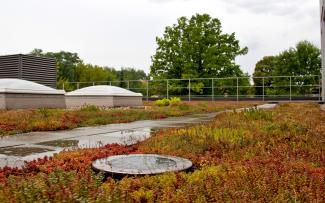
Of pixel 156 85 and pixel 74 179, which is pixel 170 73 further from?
pixel 74 179

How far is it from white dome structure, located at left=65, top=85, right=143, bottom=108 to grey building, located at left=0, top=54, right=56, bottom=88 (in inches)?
307

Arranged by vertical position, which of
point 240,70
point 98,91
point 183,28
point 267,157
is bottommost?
point 267,157

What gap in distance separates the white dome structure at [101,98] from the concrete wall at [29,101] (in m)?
3.24

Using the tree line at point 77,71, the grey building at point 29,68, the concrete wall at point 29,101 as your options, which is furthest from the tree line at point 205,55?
the concrete wall at point 29,101

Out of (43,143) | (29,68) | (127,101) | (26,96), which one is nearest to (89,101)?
(127,101)

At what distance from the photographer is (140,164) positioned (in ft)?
14.8

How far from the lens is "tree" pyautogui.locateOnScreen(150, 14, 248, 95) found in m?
43.5

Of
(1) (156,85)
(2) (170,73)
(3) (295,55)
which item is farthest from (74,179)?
(3) (295,55)

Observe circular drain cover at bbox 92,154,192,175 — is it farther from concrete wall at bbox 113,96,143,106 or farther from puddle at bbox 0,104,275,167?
concrete wall at bbox 113,96,143,106

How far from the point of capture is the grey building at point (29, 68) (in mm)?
28094

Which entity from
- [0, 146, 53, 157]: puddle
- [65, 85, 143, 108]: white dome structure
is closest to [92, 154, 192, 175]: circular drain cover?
[0, 146, 53, 157]: puddle

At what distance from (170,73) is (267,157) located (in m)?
39.7

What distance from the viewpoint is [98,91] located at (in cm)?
2156

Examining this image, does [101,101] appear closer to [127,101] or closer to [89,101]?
[89,101]
